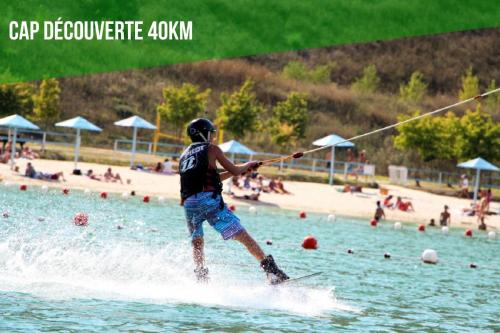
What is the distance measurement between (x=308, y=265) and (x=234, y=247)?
2.52m

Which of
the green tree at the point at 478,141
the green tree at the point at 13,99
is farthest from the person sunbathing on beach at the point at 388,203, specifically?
the green tree at the point at 13,99

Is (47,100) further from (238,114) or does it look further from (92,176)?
(92,176)

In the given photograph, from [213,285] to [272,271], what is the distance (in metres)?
1.10

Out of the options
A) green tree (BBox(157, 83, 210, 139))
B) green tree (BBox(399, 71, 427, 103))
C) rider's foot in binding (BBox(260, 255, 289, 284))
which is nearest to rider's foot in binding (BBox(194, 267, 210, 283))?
rider's foot in binding (BBox(260, 255, 289, 284))

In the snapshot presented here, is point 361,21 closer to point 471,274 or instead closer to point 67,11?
point 67,11

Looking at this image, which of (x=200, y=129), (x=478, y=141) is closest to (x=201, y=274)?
(x=200, y=129)

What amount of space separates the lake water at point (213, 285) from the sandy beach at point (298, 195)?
39.9 ft

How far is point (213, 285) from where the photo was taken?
40.0ft

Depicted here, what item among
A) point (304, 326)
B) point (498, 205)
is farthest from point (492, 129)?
point (304, 326)

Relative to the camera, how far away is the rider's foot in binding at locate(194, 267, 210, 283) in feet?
38.5

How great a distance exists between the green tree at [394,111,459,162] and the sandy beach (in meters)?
9.01

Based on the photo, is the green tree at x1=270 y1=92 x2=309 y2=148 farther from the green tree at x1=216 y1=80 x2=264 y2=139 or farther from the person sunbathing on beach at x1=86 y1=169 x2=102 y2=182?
the person sunbathing on beach at x1=86 y1=169 x2=102 y2=182

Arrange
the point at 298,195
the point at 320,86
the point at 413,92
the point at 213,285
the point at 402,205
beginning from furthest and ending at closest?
the point at 413,92
the point at 320,86
the point at 298,195
the point at 402,205
the point at 213,285

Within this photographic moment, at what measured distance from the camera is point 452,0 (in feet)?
243
